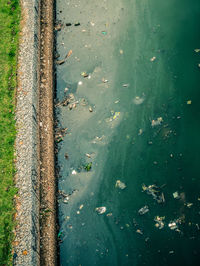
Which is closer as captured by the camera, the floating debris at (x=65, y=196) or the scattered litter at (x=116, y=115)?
the floating debris at (x=65, y=196)

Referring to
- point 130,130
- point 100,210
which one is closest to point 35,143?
point 100,210

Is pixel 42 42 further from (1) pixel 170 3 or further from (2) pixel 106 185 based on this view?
(2) pixel 106 185

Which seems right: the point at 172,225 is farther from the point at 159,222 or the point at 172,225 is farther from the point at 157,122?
the point at 157,122

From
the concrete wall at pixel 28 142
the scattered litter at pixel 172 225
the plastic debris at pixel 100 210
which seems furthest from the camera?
the plastic debris at pixel 100 210

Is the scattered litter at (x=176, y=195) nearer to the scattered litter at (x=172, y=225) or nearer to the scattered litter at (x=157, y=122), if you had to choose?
the scattered litter at (x=172, y=225)

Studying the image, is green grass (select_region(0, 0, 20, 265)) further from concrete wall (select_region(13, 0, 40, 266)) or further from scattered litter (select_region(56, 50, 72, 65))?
scattered litter (select_region(56, 50, 72, 65))

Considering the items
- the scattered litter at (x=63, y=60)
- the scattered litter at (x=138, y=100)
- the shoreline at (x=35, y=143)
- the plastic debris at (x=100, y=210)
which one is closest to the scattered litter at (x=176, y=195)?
the plastic debris at (x=100, y=210)
